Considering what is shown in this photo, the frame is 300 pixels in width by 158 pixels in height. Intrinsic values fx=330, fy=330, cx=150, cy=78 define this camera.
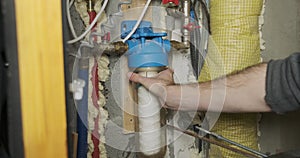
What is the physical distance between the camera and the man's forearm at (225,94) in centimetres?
96

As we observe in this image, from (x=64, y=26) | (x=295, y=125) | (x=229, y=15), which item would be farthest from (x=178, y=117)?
(x=64, y=26)

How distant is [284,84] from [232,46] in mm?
273

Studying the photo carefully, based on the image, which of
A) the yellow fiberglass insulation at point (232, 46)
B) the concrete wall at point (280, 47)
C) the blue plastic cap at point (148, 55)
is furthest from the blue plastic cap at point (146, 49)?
the concrete wall at point (280, 47)

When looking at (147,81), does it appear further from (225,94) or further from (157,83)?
(225,94)

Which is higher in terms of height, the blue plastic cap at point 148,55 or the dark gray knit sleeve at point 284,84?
the blue plastic cap at point 148,55

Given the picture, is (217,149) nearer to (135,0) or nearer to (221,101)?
(221,101)

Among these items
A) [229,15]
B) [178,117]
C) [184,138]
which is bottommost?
[184,138]

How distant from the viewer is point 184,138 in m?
1.28

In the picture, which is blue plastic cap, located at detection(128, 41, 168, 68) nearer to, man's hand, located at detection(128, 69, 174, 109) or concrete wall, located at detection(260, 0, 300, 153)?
man's hand, located at detection(128, 69, 174, 109)

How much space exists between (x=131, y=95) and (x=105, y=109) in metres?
0.12

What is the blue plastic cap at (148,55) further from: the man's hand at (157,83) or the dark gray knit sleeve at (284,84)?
the dark gray knit sleeve at (284,84)

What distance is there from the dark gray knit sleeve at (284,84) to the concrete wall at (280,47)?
466 mm

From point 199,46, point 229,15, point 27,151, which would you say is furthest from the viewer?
point 199,46

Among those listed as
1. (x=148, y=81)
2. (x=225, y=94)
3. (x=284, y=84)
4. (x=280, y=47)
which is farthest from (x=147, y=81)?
(x=280, y=47)
